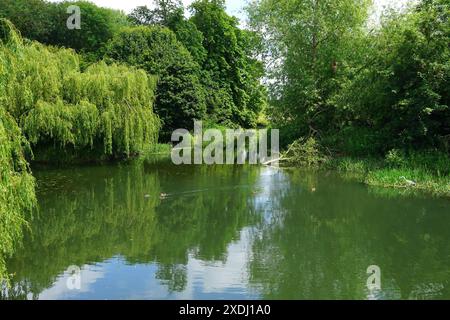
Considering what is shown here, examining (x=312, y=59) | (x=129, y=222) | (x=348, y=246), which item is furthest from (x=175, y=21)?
(x=348, y=246)

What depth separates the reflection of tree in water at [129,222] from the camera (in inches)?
368

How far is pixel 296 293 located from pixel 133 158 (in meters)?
17.7

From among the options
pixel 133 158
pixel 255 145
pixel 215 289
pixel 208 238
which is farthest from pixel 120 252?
pixel 255 145

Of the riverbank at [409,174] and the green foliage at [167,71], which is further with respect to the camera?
the green foliage at [167,71]

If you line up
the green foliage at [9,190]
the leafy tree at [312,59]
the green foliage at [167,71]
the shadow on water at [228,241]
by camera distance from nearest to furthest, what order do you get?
the green foliage at [9,190]
the shadow on water at [228,241]
the leafy tree at [312,59]
the green foliage at [167,71]

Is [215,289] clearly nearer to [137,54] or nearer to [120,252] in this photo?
[120,252]

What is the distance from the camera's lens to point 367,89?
2023 cm

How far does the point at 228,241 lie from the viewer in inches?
429

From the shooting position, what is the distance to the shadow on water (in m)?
8.12

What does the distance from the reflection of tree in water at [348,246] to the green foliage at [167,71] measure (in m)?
15.7

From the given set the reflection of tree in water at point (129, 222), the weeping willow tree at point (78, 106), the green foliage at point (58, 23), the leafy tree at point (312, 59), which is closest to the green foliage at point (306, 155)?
the leafy tree at point (312, 59)

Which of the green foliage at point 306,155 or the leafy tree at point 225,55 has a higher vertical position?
the leafy tree at point 225,55

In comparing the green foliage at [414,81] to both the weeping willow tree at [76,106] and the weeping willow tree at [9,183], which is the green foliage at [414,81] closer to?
the weeping willow tree at [76,106]

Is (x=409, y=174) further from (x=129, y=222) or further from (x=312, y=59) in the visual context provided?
(x=312, y=59)
